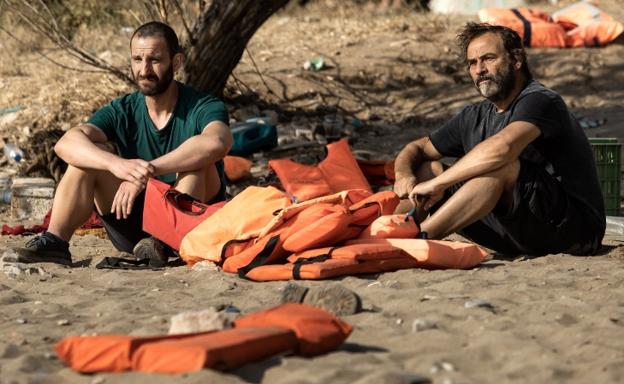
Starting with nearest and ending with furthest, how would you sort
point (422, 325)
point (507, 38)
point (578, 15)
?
point (422, 325) → point (507, 38) → point (578, 15)

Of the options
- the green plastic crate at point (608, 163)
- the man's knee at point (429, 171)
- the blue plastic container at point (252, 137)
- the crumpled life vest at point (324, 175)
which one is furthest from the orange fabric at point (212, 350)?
the blue plastic container at point (252, 137)

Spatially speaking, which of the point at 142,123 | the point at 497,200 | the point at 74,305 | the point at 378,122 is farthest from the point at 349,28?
the point at 74,305

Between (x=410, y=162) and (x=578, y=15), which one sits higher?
(x=578, y=15)

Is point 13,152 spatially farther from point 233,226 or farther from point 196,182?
point 233,226

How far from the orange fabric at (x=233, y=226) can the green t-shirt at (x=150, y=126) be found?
77 cm

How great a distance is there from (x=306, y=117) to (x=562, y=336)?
274 inches

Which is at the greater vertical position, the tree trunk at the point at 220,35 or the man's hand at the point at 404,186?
the tree trunk at the point at 220,35

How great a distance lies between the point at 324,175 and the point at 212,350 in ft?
13.3

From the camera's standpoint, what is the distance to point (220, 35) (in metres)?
8.91

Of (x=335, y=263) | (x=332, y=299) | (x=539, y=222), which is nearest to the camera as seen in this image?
(x=332, y=299)

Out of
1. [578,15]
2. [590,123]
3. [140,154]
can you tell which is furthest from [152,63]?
[578,15]

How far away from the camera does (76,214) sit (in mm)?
5668

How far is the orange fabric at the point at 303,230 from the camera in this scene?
4930mm

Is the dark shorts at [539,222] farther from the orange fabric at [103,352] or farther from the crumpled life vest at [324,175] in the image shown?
the orange fabric at [103,352]
